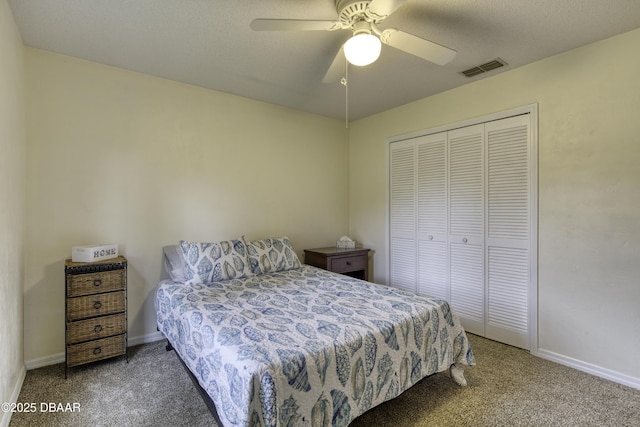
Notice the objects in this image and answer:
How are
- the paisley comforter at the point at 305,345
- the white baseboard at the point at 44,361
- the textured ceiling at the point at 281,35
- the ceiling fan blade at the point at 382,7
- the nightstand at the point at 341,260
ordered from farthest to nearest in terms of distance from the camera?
the nightstand at the point at 341,260 < the white baseboard at the point at 44,361 < the textured ceiling at the point at 281,35 < the ceiling fan blade at the point at 382,7 < the paisley comforter at the point at 305,345

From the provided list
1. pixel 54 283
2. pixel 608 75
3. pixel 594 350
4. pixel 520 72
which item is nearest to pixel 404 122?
pixel 520 72

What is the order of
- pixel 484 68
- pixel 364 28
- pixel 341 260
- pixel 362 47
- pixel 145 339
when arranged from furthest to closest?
pixel 341 260, pixel 145 339, pixel 484 68, pixel 364 28, pixel 362 47

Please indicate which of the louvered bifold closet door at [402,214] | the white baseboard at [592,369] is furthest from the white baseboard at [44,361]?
the white baseboard at [592,369]

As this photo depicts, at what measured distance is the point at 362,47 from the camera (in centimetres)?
162

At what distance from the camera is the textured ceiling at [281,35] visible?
1887 mm

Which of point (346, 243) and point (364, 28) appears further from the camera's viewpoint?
point (346, 243)

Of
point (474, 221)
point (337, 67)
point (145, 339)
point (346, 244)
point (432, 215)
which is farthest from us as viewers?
point (346, 244)

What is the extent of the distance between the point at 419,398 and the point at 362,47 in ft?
7.10

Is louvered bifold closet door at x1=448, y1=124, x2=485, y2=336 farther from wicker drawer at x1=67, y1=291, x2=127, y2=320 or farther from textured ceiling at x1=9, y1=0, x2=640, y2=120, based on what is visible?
wicker drawer at x1=67, y1=291, x2=127, y2=320

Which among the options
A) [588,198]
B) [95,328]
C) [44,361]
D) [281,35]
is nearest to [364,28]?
[281,35]

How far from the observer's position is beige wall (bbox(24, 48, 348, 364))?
7.91ft

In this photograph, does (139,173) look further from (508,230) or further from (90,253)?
(508,230)

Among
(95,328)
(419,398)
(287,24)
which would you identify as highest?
(287,24)

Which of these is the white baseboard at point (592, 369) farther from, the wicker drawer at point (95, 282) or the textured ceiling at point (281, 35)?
the wicker drawer at point (95, 282)
